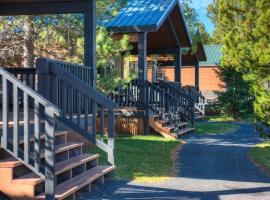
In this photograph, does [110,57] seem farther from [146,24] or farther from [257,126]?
[257,126]

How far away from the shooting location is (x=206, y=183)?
8922mm

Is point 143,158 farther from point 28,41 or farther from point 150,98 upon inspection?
point 150,98

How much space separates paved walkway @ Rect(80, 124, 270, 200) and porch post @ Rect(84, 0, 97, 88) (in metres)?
2.94

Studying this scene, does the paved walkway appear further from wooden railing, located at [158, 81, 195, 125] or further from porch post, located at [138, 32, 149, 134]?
wooden railing, located at [158, 81, 195, 125]

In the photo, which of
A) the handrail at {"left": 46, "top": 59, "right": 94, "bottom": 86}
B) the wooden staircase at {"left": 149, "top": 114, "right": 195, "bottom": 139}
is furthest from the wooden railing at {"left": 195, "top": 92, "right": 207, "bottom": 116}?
the handrail at {"left": 46, "top": 59, "right": 94, "bottom": 86}

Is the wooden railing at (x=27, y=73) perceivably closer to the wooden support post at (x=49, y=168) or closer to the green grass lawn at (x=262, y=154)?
the wooden support post at (x=49, y=168)

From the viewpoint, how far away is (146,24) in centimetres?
1662

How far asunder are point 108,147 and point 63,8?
3.23m

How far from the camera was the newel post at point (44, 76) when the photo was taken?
8.49m

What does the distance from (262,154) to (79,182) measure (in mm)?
6853

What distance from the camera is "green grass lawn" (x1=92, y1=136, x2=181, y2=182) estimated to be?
9664mm

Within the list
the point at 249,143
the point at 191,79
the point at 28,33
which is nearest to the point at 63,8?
the point at 28,33

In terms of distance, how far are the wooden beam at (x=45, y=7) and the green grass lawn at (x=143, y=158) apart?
10.9ft

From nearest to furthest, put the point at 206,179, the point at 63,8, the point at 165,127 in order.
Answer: the point at 206,179
the point at 63,8
the point at 165,127
